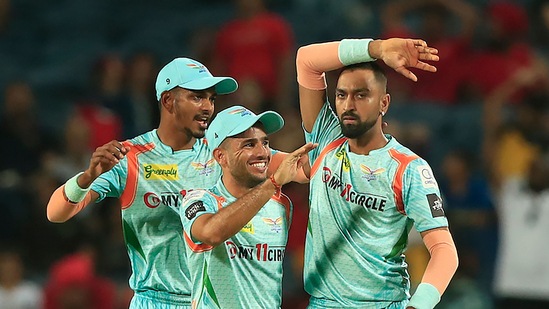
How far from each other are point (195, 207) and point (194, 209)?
0.04 feet

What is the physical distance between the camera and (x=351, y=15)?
47.2 ft

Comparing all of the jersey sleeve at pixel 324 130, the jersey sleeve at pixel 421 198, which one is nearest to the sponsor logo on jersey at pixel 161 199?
the jersey sleeve at pixel 324 130

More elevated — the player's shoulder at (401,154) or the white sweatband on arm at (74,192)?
the white sweatband on arm at (74,192)

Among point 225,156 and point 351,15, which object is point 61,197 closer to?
point 225,156

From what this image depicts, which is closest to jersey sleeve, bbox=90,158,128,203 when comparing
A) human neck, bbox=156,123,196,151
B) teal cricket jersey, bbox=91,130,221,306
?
teal cricket jersey, bbox=91,130,221,306

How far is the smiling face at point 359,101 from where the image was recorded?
658cm

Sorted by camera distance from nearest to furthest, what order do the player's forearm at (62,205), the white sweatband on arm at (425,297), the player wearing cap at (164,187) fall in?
1. the white sweatband on arm at (425,297)
2. the player's forearm at (62,205)
3. the player wearing cap at (164,187)

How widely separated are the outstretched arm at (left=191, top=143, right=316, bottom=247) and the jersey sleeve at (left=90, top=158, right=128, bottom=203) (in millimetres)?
1163

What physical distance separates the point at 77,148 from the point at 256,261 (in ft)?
19.7

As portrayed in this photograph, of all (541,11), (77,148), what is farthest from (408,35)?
(77,148)

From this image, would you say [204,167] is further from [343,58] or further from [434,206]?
[434,206]

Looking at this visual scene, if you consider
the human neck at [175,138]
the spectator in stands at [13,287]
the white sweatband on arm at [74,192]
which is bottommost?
the spectator in stands at [13,287]

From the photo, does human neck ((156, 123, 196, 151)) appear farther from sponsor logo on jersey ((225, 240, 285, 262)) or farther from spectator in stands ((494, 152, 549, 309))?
spectator in stands ((494, 152, 549, 309))

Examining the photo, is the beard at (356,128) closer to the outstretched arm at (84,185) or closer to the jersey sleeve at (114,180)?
the outstretched arm at (84,185)
